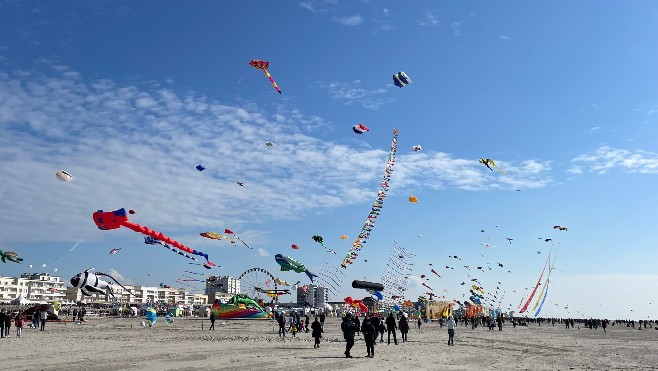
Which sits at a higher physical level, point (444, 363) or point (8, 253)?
point (8, 253)

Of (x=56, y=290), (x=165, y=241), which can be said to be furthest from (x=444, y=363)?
(x=56, y=290)

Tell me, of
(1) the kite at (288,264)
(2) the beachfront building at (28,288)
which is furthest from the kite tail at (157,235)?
(2) the beachfront building at (28,288)

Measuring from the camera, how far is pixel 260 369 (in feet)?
51.6

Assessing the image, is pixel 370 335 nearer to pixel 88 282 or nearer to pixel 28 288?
pixel 88 282

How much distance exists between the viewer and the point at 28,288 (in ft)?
616

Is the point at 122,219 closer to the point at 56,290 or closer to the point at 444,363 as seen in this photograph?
the point at 444,363

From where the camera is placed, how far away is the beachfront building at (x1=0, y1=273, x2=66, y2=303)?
18362cm

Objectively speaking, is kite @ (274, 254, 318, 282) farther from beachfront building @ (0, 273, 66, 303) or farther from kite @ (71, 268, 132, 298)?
beachfront building @ (0, 273, 66, 303)

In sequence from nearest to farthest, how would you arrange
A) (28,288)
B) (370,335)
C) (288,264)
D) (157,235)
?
(370,335) < (157,235) < (288,264) < (28,288)

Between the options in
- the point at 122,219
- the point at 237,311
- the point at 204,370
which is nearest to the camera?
the point at 204,370

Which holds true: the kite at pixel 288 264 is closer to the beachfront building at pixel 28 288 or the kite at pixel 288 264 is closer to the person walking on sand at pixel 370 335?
the person walking on sand at pixel 370 335

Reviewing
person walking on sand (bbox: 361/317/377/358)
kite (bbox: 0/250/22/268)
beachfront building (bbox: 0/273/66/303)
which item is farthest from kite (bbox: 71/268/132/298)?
beachfront building (bbox: 0/273/66/303)

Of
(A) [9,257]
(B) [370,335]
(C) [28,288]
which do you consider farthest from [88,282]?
(C) [28,288]

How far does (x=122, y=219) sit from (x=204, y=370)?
2415 cm
